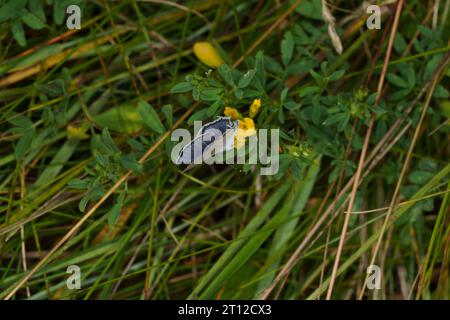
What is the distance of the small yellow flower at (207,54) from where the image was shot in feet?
5.02

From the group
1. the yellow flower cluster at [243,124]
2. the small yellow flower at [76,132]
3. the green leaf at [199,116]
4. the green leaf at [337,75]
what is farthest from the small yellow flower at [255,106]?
the small yellow flower at [76,132]

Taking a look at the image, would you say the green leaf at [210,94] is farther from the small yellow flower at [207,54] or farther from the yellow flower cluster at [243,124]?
the small yellow flower at [207,54]

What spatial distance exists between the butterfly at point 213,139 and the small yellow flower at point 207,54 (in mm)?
277

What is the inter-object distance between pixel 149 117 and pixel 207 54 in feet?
0.75

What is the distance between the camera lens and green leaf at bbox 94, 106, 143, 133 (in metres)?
1.55

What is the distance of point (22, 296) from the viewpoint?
1531 millimetres

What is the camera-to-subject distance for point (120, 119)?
156 centimetres

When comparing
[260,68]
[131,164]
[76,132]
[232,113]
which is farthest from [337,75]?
[76,132]

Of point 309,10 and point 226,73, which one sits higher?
point 309,10

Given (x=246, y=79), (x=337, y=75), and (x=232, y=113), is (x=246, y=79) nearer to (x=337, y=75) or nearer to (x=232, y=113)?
(x=232, y=113)

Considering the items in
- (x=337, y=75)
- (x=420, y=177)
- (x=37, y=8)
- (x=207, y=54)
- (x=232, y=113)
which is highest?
(x=37, y=8)

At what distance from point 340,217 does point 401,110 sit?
31cm

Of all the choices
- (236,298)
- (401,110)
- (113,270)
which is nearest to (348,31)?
(401,110)

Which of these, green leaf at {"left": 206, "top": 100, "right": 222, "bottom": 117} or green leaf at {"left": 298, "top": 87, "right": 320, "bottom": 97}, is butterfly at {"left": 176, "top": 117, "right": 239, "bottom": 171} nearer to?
green leaf at {"left": 206, "top": 100, "right": 222, "bottom": 117}
